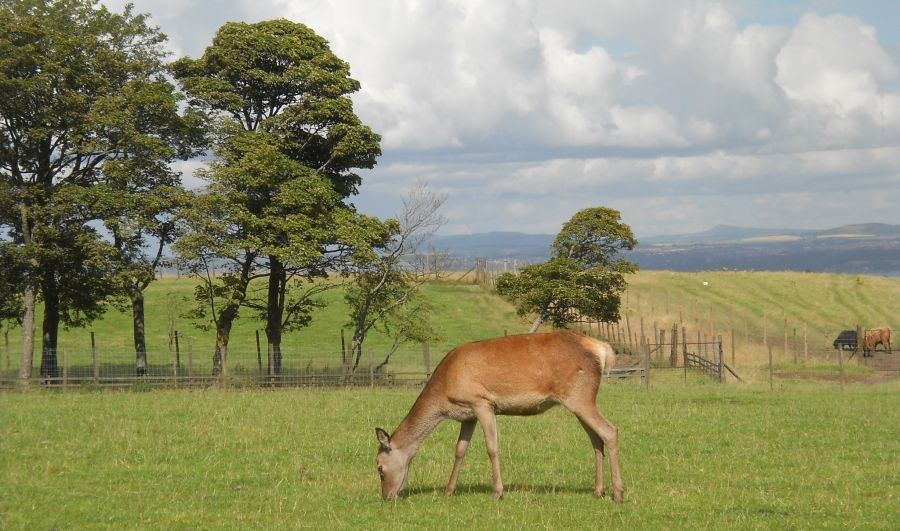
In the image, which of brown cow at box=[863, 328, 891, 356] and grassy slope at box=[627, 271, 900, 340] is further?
grassy slope at box=[627, 271, 900, 340]

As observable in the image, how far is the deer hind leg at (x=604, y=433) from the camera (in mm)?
11695

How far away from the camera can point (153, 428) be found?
60.6 ft

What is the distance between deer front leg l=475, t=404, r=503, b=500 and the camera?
1177 cm

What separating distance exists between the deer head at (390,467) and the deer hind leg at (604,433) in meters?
2.30

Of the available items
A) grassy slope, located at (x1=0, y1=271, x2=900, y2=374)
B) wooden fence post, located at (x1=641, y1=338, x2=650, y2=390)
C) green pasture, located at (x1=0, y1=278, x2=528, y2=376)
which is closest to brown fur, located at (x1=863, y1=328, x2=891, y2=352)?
grassy slope, located at (x1=0, y1=271, x2=900, y2=374)

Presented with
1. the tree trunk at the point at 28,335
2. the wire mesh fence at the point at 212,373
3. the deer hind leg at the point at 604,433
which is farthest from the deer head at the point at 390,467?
the tree trunk at the point at 28,335

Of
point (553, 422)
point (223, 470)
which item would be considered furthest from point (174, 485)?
point (553, 422)

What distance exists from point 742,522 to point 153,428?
40.0ft

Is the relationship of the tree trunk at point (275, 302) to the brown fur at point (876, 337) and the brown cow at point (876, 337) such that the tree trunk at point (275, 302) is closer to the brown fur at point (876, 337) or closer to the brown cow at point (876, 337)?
the brown cow at point (876, 337)

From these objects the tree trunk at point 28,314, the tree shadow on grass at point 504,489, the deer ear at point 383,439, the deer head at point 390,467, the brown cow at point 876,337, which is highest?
the tree trunk at point 28,314

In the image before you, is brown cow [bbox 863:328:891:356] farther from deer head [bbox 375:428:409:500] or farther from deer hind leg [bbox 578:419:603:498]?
deer head [bbox 375:428:409:500]

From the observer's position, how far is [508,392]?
11914 millimetres

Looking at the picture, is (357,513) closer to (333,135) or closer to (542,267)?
(333,135)

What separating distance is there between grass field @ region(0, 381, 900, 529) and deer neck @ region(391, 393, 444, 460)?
681 millimetres
